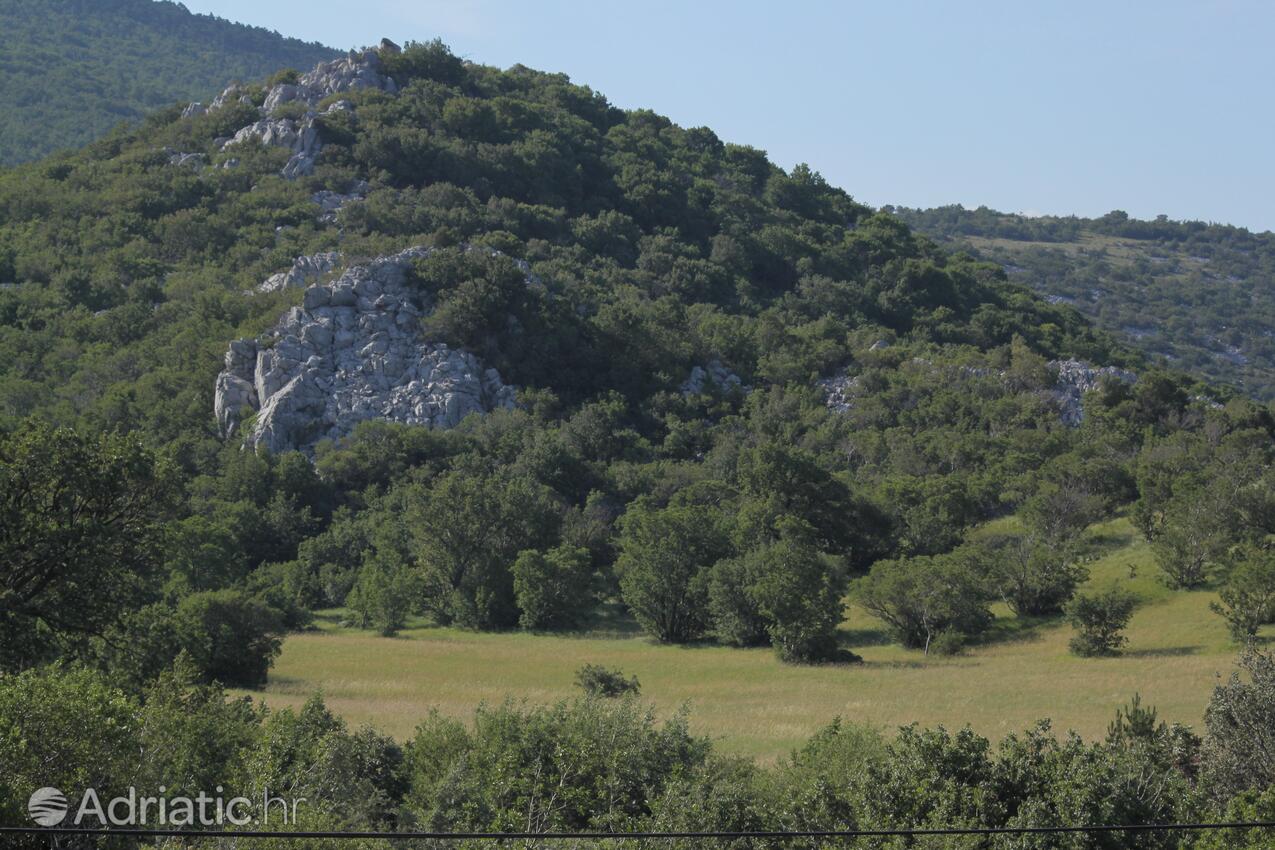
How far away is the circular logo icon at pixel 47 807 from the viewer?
43.1 ft

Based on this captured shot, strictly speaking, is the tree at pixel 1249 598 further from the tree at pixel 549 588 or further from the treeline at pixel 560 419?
the tree at pixel 549 588

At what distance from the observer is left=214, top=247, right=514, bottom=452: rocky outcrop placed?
2552 inches

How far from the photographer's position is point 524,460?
203 feet

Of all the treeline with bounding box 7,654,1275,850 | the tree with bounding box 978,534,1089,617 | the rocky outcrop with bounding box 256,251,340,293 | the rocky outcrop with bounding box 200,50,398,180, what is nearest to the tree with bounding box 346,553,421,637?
the tree with bounding box 978,534,1089,617

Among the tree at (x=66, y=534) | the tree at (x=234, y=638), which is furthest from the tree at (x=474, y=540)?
the tree at (x=66, y=534)

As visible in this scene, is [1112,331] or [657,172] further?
[1112,331]

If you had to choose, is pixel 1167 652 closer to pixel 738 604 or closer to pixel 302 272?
pixel 738 604

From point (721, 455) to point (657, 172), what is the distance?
54.8m

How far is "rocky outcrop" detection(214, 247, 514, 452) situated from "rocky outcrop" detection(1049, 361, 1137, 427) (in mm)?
33313

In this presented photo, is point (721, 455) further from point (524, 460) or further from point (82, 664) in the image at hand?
point (82, 664)

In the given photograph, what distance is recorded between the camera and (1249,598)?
35.0 m

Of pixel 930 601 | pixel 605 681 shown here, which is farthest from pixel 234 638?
pixel 930 601

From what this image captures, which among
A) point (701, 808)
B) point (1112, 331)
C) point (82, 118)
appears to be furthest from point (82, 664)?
point (1112, 331)

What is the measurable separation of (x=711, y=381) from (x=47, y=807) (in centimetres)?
6721
